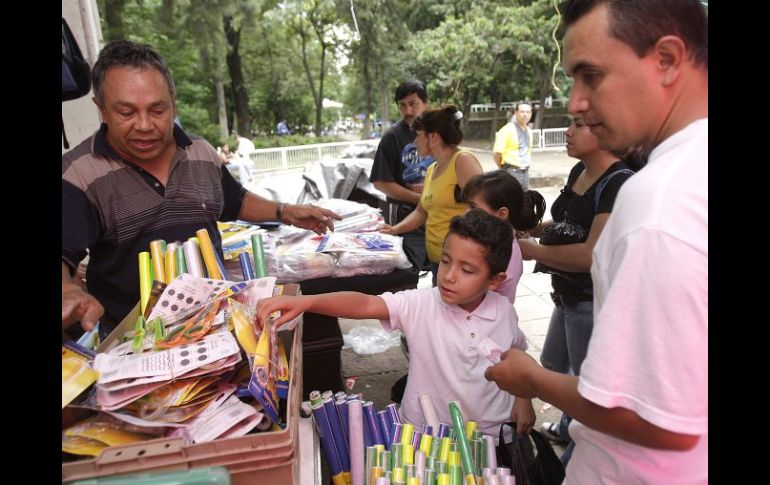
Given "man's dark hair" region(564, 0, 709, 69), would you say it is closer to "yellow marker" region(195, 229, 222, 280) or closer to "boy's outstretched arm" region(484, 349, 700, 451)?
"boy's outstretched arm" region(484, 349, 700, 451)

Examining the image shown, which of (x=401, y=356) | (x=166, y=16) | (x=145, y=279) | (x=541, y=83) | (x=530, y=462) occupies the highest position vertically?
(x=166, y=16)

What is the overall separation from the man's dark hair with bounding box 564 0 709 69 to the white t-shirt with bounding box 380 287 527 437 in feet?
3.70

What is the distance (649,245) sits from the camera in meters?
0.75

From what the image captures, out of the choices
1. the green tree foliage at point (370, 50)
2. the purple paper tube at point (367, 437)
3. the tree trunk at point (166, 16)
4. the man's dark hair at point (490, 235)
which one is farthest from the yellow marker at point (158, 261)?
the green tree foliage at point (370, 50)

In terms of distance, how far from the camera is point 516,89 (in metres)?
23.1

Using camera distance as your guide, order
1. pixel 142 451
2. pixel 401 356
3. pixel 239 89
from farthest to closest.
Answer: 1. pixel 239 89
2. pixel 401 356
3. pixel 142 451

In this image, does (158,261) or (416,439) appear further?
(158,261)

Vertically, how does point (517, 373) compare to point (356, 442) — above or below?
above

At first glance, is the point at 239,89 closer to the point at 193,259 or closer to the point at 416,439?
the point at 193,259

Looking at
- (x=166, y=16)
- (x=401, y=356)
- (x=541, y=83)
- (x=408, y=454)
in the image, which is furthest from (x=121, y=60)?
(x=541, y=83)

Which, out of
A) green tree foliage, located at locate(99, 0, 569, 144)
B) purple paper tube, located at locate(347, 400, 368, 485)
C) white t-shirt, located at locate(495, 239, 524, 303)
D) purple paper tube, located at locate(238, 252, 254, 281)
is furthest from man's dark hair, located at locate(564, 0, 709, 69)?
green tree foliage, located at locate(99, 0, 569, 144)

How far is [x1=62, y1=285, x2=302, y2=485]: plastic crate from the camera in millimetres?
880

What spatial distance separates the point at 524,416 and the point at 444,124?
181 cm
